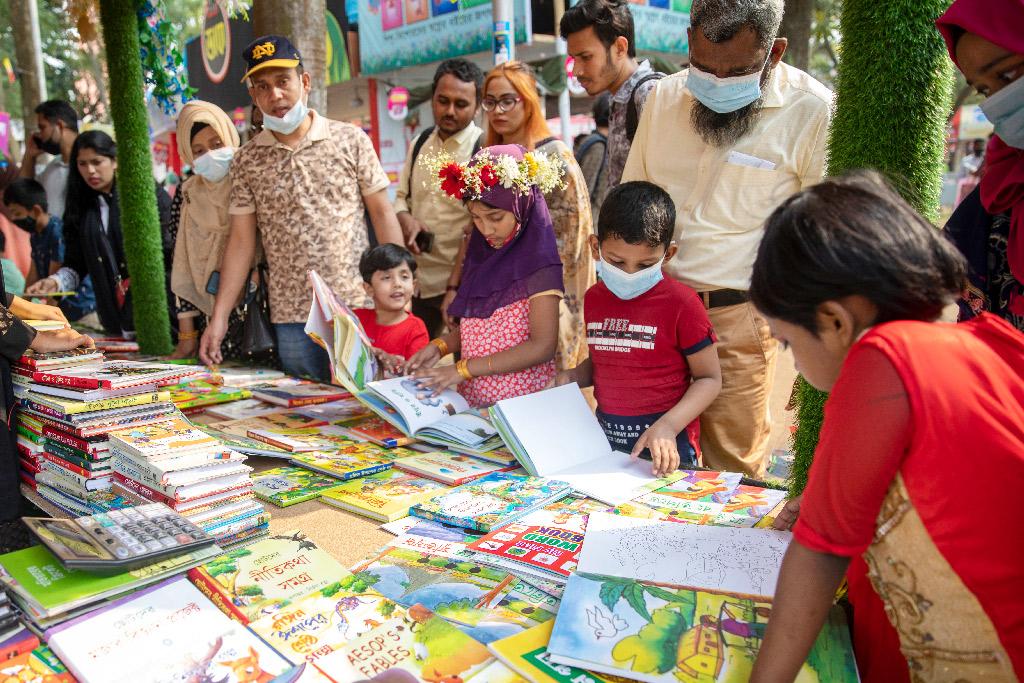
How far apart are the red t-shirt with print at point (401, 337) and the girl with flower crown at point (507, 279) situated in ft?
0.92

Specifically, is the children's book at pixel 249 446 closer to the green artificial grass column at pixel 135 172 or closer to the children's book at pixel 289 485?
the children's book at pixel 289 485

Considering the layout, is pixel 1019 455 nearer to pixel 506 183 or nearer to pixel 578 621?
pixel 578 621

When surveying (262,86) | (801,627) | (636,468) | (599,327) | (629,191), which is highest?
(262,86)

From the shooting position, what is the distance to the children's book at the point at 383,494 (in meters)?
1.65

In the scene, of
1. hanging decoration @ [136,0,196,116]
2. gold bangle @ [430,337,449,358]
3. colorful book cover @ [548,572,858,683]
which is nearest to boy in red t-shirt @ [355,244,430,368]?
gold bangle @ [430,337,449,358]

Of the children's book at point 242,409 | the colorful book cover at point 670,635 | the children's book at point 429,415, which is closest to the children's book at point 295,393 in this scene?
the children's book at point 242,409

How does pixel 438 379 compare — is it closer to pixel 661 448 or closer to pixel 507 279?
pixel 507 279

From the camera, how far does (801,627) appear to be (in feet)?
2.91

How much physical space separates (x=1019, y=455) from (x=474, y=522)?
0.98 m

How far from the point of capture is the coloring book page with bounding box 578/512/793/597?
1.23 metres

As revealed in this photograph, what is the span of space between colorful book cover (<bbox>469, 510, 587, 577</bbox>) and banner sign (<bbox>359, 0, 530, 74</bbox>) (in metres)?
8.19

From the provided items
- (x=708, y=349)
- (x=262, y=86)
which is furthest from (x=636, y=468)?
(x=262, y=86)

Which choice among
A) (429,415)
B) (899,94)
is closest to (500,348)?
(429,415)

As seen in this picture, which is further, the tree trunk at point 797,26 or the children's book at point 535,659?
the tree trunk at point 797,26
